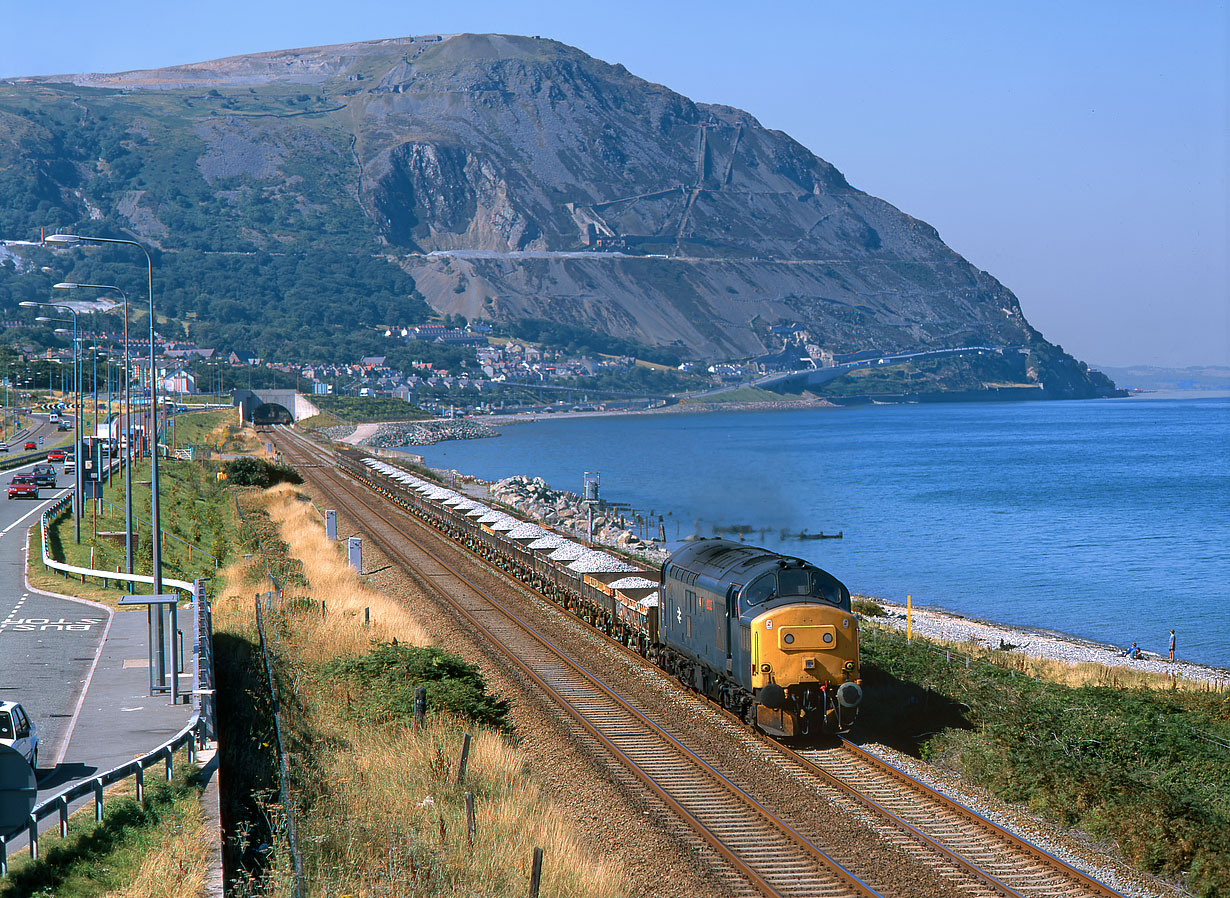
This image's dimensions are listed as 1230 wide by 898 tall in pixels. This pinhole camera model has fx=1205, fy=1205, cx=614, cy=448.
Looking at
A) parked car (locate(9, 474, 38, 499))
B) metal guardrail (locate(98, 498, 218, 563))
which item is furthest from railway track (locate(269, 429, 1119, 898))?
parked car (locate(9, 474, 38, 499))

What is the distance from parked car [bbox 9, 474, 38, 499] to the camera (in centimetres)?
7812

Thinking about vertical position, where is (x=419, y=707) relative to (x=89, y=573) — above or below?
above

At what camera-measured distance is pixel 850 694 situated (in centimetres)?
2455

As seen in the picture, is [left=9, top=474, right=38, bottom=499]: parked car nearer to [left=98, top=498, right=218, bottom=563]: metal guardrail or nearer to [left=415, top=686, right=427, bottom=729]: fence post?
[left=98, top=498, right=218, bottom=563]: metal guardrail

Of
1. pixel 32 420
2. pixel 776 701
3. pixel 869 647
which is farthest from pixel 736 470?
pixel 776 701

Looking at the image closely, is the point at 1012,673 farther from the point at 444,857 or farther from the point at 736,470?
the point at 736,470

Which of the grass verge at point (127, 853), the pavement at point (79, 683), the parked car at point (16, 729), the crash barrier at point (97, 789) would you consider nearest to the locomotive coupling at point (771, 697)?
the crash barrier at point (97, 789)

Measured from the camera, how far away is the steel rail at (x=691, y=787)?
59.6 feet

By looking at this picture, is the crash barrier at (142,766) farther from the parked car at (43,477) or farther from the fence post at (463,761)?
the parked car at (43,477)

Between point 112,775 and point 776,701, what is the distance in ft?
42.0

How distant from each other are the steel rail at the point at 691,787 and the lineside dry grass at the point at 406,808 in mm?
2258

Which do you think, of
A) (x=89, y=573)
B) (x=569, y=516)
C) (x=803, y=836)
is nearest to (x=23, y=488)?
(x=569, y=516)

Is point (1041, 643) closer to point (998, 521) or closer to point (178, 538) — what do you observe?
point (178, 538)

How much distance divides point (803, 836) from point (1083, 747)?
24.0 feet
